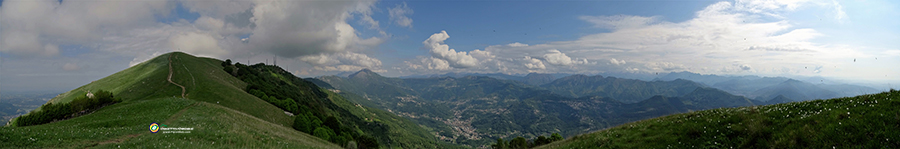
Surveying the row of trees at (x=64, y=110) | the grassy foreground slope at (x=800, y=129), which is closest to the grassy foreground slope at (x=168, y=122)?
the row of trees at (x=64, y=110)

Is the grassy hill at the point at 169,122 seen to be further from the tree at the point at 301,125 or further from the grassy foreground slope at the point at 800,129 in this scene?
the grassy foreground slope at the point at 800,129

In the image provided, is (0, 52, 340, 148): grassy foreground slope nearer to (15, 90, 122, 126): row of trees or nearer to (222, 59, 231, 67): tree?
(15, 90, 122, 126): row of trees

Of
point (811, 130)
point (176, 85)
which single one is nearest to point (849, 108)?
point (811, 130)

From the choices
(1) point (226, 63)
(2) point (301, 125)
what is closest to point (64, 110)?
(2) point (301, 125)

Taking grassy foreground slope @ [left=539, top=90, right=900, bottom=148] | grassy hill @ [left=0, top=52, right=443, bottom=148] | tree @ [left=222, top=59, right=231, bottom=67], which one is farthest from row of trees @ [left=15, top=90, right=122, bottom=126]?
tree @ [left=222, top=59, right=231, bottom=67]

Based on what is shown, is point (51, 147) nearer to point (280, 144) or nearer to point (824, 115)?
point (280, 144)

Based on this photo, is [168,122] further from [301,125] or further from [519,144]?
[519,144]
